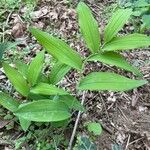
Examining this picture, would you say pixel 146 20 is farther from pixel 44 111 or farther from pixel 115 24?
pixel 44 111

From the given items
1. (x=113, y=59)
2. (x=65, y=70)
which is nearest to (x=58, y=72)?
(x=65, y=70)

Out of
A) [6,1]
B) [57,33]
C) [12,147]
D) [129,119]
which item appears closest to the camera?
[12,147]

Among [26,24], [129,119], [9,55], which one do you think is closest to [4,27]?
[26,24]

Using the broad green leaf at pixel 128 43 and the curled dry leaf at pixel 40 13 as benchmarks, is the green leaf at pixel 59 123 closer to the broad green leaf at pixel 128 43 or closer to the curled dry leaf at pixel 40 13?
the broad green leaf at pixel 128 43

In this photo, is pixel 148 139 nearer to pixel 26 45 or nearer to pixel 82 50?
pixel 82 50

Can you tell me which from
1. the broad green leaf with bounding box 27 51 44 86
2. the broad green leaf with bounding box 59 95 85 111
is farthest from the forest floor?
the broad green leaf with bounding box 27 51 44 86

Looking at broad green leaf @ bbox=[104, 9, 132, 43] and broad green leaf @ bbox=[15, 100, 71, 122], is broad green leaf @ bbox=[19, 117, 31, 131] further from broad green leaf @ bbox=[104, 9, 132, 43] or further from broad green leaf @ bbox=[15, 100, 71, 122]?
broad green leaf @ bbox=[104, 9, 132, 43]
